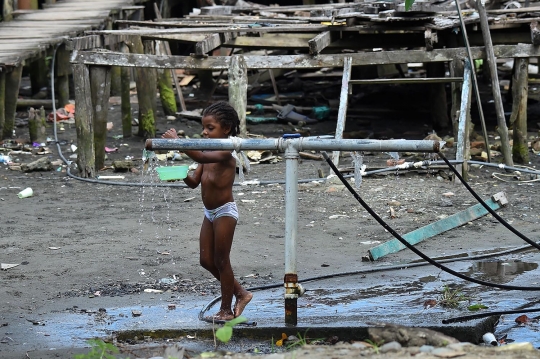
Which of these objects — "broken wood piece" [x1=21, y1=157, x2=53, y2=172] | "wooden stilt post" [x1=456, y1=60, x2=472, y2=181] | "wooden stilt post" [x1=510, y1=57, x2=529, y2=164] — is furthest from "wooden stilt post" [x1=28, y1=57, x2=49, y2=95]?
"wooden stilt post" [x1=510, y1=57, x2=529, y2=164]

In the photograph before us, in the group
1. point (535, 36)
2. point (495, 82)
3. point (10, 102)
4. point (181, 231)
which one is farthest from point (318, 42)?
point (10, 102)

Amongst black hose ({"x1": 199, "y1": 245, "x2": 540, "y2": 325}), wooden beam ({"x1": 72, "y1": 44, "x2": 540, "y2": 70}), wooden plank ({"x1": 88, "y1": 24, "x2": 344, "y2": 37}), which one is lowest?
black hose ({"x1": 199, "y1": 245, "x2": 540, "y2": 325})

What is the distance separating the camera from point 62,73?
1500cm

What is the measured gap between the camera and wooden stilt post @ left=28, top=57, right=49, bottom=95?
16.6 meters

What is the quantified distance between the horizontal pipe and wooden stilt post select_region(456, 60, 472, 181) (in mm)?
5334

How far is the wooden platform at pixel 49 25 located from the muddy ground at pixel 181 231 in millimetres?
2098

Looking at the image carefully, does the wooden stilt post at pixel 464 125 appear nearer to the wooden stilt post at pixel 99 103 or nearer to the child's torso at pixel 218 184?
the wooden stilt post at pixel 99 103

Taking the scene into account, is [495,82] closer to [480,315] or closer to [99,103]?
[99,103]

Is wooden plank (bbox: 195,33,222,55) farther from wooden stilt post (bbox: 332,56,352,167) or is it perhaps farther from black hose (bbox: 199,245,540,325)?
black hose (bbox: 199,245,540,325)

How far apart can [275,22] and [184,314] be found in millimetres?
7684

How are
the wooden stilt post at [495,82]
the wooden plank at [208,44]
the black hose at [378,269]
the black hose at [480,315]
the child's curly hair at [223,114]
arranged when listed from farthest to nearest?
the wooden plank at [208,44]
the wooden stilt post at [495,82]
the black hose at [378,269]
the child's curly hair at [223,114]
the black hose at [480,315]

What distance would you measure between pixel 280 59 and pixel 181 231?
3.37m

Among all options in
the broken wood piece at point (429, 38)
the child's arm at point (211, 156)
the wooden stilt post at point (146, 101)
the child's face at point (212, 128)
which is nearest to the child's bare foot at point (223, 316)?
the child's arm at point (211, 156)

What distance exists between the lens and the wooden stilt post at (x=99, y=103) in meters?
10.8
